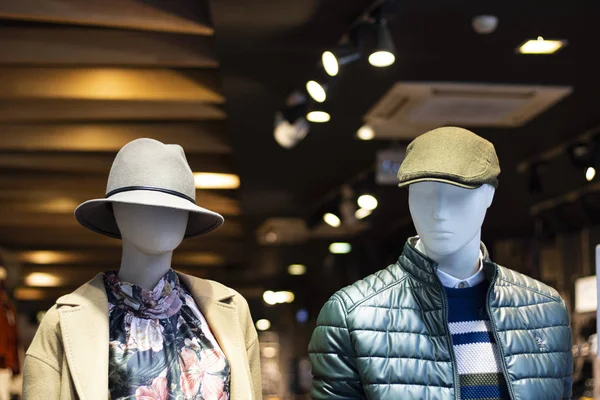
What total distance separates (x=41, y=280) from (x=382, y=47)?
1157 cm

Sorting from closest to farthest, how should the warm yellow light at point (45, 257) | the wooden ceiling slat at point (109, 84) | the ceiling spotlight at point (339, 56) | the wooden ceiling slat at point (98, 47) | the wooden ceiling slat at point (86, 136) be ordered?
the ceiling spotlight at point (339, 56) → the wooden ceiling slat at point (98, 47) → the wooden ceiling slat at point (109, 84) → the wooden ceiling slat at point (86, 136) → the warm yellow light at point (45, 257)

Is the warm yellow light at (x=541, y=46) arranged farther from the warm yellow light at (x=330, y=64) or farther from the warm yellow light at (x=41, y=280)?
the warm yellow light at (x=41, y=280)

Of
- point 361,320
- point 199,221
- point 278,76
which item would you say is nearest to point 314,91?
point 278,76

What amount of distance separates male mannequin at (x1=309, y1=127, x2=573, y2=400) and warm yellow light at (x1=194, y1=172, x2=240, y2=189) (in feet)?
20.2

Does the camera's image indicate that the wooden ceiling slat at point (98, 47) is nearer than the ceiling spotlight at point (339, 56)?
No

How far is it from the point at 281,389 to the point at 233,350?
53.2 ft

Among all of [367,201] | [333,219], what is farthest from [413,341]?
[333,219]

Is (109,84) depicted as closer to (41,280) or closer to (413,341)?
(413,341)

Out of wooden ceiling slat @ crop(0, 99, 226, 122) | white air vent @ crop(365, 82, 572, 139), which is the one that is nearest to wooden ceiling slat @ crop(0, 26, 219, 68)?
wooden ceiling slat @ crop(0, 99, 226, 122)

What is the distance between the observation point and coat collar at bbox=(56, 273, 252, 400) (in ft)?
7.66

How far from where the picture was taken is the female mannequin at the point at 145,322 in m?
2.37

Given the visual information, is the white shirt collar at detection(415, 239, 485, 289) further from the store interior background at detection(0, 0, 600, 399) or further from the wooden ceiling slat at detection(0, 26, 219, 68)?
the wooden ceiling slat at detection(0, 26, 219, 68)

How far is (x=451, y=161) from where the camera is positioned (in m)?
2.35

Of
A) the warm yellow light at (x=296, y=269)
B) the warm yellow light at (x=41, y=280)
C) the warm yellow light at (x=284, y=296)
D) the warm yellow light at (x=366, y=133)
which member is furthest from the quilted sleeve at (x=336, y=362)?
the warm yellow light at (x=284, y=296)
